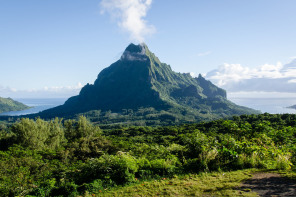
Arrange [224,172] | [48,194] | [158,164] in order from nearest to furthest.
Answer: [48,194]
[224,172]
[158,164]

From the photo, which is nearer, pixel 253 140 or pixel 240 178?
pixel 240 178

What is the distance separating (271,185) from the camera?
21.6 ft

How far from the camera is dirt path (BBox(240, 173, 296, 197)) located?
6.06 metres

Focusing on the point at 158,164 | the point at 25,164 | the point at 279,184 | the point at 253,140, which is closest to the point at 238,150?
the point at 253,140

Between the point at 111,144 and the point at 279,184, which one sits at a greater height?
the point at 279,184

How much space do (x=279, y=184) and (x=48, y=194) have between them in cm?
892

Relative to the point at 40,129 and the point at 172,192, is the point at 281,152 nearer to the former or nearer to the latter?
the point at 172,192

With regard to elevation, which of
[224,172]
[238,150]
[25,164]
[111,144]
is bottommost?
[111,144]

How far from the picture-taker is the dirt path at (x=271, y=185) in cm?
606

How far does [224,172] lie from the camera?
8.23 m

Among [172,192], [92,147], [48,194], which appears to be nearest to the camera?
[172,192]

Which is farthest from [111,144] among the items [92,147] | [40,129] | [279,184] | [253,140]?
[279,184]

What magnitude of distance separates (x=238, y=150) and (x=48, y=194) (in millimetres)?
9035

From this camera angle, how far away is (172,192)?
21.8 feet
